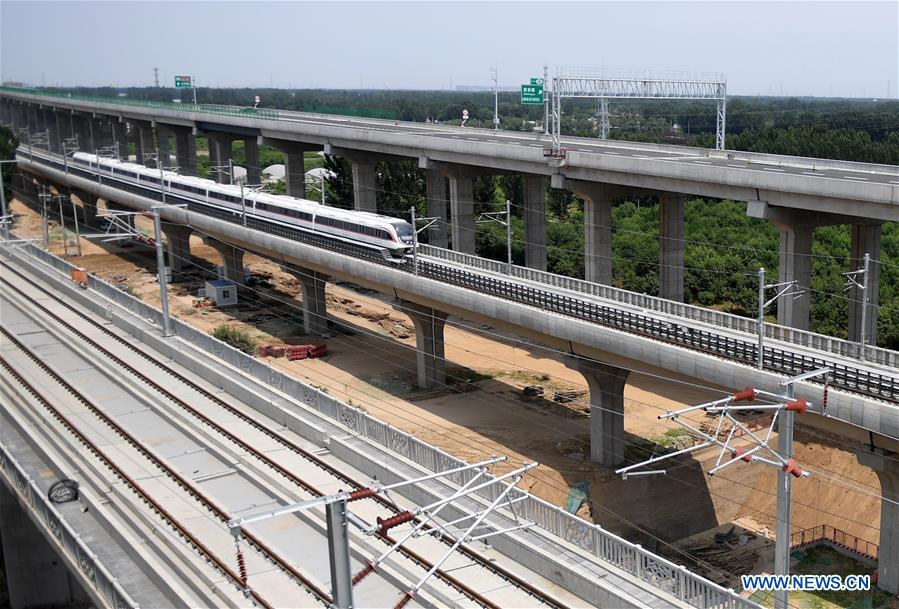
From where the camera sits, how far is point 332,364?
186 ft

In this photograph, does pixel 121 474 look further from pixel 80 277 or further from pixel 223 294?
pixel 223 294

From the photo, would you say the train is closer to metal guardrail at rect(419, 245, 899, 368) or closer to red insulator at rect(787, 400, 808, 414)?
metal guardrail at rect(419, 245, 899, 368)

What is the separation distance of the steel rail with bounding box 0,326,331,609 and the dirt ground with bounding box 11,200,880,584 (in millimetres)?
12551

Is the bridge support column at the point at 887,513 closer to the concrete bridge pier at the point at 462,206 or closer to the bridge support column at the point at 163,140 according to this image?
the concrete bridge pier at the point at 462,206

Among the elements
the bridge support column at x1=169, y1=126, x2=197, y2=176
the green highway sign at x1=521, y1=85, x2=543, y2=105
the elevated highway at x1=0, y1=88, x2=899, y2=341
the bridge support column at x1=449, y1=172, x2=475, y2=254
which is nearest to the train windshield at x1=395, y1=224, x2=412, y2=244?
the elevated highway at x1=0, y1=88, x2=899, y2=341

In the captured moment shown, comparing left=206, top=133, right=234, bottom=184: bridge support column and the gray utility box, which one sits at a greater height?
left=206, top=133, right=234, bottom=184: bridge support column

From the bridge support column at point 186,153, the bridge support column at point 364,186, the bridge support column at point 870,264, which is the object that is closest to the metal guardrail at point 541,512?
the bridge support column at point 870,264

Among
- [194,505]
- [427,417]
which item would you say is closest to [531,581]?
[194,505]

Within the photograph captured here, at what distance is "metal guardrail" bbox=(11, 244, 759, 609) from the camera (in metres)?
19.0

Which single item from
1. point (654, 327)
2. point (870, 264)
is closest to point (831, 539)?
point (654, 327)

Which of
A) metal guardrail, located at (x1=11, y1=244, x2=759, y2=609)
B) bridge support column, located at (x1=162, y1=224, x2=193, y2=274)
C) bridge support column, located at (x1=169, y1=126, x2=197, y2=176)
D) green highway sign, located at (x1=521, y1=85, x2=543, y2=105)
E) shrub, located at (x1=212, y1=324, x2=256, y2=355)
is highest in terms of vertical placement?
green highway sign, located at (x1=521, y1=85, x2=543, y2=105)

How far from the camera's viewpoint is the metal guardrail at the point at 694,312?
31.2m

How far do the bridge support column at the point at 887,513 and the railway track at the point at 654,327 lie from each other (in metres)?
Result: 2.08

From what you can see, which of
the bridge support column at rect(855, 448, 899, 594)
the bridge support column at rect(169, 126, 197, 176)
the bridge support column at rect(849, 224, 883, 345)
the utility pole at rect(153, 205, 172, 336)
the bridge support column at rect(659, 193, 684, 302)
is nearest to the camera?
the bridge support column at rect(855, 448, 899, 594)
